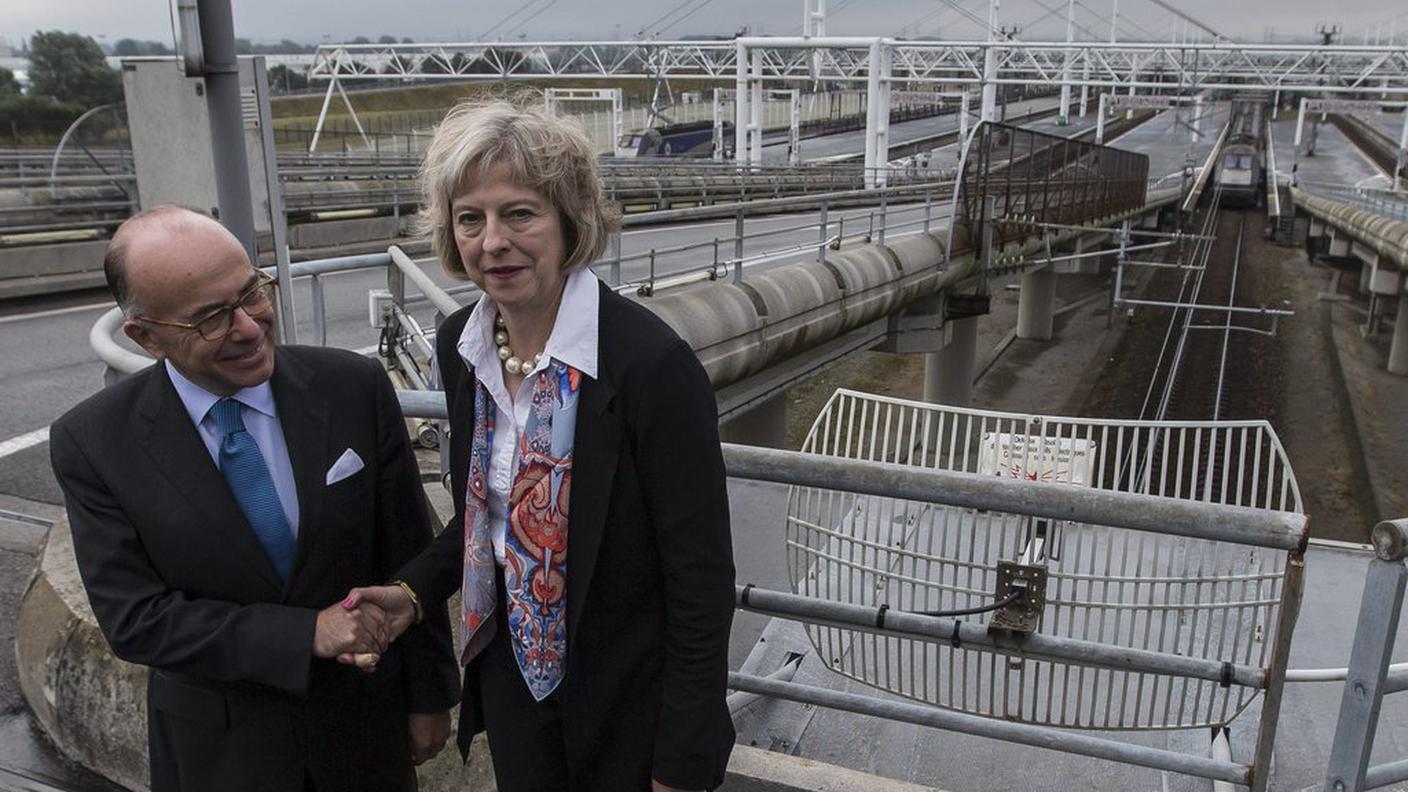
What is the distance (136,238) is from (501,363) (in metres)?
0.68

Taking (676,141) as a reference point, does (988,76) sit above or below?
above

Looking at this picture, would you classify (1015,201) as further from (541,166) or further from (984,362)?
(541,166)

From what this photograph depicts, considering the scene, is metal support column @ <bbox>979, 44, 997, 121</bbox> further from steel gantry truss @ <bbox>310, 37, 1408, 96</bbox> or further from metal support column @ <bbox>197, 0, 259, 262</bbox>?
metal support column @ <bbox>197, 0, 259, 262</bbox>

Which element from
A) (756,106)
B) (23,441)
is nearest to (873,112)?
(756,106)

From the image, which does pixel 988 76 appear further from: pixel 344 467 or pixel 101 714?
pixel 344 467

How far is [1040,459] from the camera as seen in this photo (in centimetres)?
398

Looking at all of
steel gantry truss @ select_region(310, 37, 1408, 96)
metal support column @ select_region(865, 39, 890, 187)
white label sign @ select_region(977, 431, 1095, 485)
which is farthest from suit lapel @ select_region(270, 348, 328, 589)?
steel gantry truss @ select_region(310, 37, 1408, 96)

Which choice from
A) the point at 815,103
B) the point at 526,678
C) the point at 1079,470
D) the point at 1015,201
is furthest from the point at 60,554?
the point at 815,103

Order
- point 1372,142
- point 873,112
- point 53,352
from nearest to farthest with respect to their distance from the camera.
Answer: point 53,352 < point 873,112 < point 1372,142

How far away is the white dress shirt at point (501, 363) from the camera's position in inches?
74.1

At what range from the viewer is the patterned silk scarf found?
192cm

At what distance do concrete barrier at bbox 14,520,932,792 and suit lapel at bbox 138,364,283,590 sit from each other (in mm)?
1357

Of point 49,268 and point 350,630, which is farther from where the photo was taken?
point 49,268

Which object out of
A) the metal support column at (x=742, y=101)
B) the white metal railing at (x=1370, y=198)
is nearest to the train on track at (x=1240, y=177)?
the white metal railing at (x=1370, y=198)
